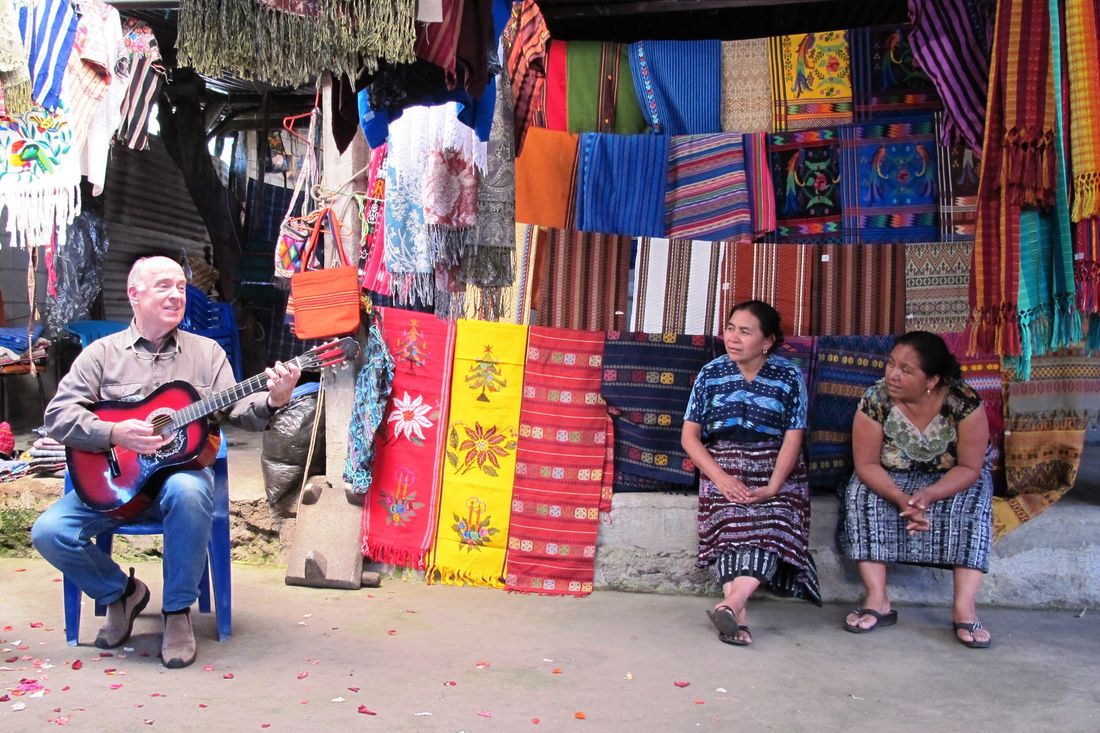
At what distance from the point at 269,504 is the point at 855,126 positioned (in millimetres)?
3377

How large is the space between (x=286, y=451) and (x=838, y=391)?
2.66 m

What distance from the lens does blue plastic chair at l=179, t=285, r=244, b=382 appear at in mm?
7207

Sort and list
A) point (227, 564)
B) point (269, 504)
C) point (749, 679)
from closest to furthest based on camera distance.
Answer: point (749, 679) → point (227, 564) → point (269, 504)

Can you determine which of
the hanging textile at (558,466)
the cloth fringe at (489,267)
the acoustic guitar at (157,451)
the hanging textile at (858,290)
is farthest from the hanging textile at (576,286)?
the acoustic guitar at (157,451)

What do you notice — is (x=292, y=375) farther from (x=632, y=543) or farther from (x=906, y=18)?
(x=906, y=18)

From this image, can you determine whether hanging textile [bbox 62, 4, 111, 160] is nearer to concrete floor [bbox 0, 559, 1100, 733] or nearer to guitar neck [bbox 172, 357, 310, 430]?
guitar neck [bbox 172, 357, 310, 430]

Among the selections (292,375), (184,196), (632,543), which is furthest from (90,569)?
(184,196)

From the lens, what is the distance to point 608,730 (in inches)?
116

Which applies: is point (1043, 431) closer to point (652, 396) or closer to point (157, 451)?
point (652, 396)

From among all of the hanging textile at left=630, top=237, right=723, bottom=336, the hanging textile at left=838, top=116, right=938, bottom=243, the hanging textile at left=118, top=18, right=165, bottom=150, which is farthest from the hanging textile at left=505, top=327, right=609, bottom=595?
the hanging textile at left=118, top=18, right=165, bottom=150

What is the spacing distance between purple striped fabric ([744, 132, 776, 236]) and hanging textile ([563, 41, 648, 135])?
0.56 m

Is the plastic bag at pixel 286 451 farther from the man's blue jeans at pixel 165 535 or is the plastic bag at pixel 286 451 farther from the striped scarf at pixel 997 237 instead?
the striped scarf at pixel 997 237

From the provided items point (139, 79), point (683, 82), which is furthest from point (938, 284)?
point (139, 79)

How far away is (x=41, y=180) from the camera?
14.3 feet
